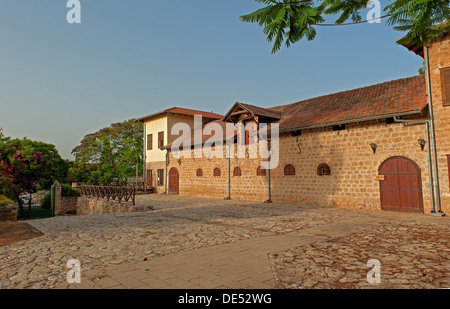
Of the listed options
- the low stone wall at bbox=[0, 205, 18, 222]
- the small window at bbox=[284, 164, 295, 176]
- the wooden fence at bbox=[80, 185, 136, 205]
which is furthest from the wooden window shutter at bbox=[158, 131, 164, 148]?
the low stone wall at bbox=[0, 205, 18, 222]

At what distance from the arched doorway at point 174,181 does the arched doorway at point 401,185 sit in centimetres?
1431

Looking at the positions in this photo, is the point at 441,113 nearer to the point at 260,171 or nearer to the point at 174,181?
the point at 260,171

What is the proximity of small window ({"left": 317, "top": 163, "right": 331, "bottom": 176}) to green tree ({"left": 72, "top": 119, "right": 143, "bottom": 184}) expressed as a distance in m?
20.5

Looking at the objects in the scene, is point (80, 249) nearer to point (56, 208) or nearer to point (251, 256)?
point (251, 256)

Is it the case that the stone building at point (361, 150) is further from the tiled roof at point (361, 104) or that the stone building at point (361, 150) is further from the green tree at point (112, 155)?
the green tree at point (112, 155)

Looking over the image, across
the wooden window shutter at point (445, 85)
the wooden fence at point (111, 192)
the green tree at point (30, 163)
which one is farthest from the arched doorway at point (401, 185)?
the green tree at point (30, 163)

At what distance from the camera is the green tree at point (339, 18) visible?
3.02 m

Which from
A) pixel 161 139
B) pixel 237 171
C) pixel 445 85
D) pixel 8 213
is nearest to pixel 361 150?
pixel 445 85

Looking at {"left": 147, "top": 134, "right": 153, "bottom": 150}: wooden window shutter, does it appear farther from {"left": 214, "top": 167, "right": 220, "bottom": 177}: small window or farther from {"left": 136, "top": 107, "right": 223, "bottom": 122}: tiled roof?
{"left": 214, "top": 167, "right": 220, "bottom": 177}: small window
